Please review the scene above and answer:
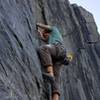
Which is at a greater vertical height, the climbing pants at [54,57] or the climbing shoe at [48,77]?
the climbing pants at [54,57]

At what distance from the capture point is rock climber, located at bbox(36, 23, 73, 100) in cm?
1214

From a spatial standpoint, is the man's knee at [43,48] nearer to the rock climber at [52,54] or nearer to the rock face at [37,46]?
the rock climber at [52,54]

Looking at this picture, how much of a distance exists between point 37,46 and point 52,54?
59 cm

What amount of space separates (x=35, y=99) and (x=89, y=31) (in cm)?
1476

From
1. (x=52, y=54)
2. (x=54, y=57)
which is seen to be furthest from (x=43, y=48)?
(x=54, y=57)

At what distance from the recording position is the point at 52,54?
1273cm

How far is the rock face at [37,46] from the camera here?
9.15 m

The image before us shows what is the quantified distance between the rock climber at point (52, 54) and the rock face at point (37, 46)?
0.29 metres

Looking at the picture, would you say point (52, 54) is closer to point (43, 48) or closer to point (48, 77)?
point (43, 48)

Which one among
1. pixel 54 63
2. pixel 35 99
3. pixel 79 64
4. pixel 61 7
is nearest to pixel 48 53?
pixel 54 63

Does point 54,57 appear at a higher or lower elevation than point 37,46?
lower

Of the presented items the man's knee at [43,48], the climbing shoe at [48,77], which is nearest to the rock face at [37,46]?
the man's knee at [43,48]

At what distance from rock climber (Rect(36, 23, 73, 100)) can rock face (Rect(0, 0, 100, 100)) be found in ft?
0.95

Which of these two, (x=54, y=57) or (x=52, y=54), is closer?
(x=52, y=54)
